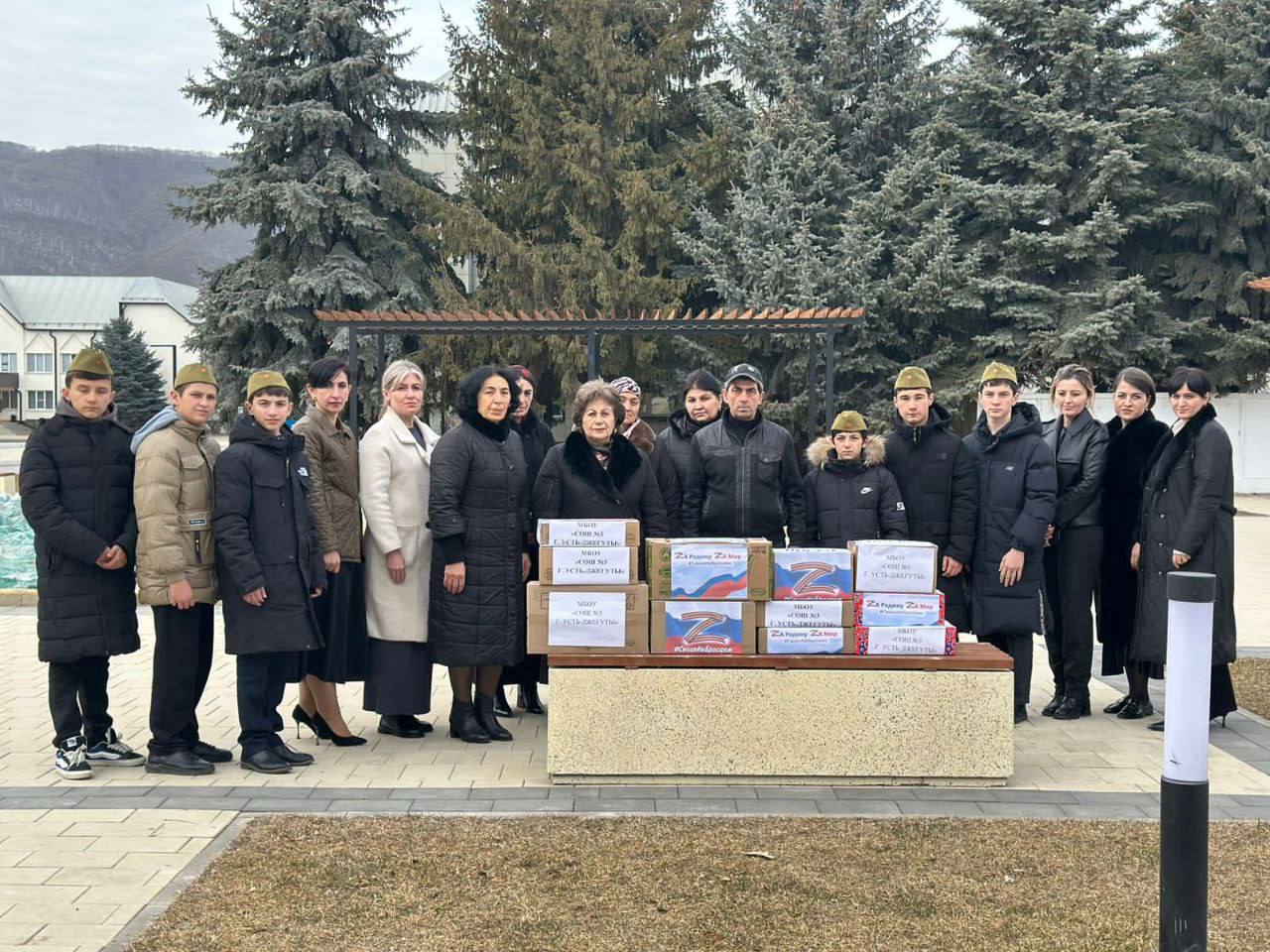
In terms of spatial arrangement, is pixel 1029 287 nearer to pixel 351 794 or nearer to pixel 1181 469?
pixel 1181 469

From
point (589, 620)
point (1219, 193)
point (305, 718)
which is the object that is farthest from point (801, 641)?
point (1219, 193)

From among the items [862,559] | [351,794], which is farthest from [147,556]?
[862,559]

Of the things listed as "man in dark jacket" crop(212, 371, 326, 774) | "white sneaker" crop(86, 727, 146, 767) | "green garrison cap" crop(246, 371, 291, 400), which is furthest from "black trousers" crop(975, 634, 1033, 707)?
"white sneaker" crop(86, 727, 146, 767)

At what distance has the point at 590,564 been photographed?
579 centimetres

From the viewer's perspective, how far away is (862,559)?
5.79 meters

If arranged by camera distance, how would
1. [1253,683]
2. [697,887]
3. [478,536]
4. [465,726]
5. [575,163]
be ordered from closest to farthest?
[697,887] < [478,536] < [465,726] < [1253,683] < [575,163]

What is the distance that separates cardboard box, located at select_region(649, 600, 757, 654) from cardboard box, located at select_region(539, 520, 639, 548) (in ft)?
1.14

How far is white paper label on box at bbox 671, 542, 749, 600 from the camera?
572 cm

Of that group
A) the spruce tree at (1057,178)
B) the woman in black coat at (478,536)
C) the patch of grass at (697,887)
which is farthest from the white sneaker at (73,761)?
the spruce tree at (1057,178)

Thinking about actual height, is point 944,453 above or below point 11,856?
above

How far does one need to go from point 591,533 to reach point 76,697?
8.72 feet

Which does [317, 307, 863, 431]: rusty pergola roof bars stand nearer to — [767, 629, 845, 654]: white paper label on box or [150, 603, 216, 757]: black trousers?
[150, 603, 216, 757]: black trousers

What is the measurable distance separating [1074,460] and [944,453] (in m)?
0.92

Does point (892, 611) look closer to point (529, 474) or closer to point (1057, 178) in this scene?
point (529, 474)
